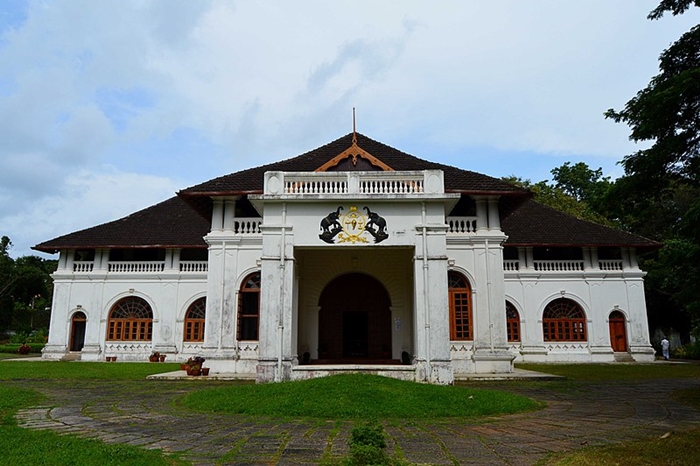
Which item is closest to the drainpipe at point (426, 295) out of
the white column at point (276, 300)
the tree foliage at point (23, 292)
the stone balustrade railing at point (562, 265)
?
the white column at point (276, 300)

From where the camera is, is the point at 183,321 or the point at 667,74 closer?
the point at 667,74

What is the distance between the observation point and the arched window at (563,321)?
20953mm

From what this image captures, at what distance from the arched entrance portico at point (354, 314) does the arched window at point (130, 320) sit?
996 centimetres

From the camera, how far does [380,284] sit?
591 inches

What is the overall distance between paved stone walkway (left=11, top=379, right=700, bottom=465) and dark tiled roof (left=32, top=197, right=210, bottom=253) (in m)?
12.0

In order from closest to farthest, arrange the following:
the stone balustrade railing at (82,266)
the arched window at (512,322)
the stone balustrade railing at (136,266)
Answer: the arched window at (512,322) < the stone balustrade railing at (136,266) < the stone balustrade railing at (82,266)

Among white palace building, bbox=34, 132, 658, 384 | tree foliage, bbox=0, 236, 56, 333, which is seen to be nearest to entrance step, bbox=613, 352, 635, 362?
white palace building, bbox=34, 132, 658, 384

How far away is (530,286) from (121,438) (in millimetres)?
18439

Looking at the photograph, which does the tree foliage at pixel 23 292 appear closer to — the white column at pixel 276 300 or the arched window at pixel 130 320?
the arched window at pixel 130 320

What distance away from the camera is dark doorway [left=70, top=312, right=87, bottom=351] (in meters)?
21.6

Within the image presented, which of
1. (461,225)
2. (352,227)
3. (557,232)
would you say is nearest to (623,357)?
(557,232)

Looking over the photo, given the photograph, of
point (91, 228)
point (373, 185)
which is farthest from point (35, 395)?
point (91, 228)

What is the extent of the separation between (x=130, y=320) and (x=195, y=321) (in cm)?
286

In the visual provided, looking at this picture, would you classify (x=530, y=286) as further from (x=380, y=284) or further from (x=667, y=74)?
(x=667, y=74)
